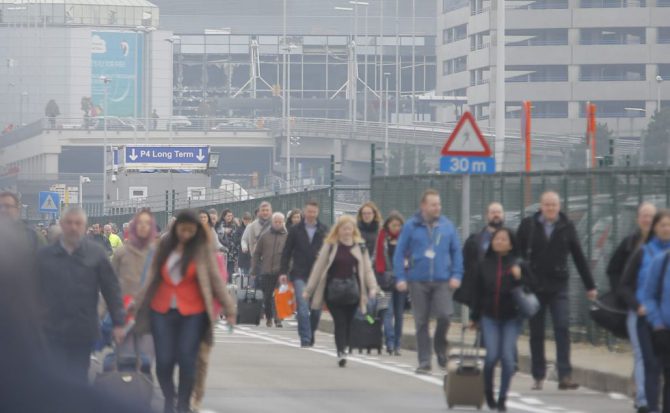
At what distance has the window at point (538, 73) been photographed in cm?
11788

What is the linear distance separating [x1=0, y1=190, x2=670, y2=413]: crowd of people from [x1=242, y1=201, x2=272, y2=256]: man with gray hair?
23.3ft

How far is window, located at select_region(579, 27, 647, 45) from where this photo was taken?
11438 cm

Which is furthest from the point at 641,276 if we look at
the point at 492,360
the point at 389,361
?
the point at 389,361

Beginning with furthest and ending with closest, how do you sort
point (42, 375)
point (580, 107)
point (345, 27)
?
point (345, 27) → point (580, 107) → point (42, 375)

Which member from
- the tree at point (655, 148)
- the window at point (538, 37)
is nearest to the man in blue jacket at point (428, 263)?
the tree at point (655, 148)

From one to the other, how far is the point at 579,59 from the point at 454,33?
1996 cm

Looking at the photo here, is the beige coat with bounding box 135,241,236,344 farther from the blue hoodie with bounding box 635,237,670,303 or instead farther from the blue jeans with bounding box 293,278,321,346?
the blue jeans with bounding box 293,278,321,346

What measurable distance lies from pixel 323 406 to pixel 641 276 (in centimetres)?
263

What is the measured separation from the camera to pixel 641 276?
1275 centimetres

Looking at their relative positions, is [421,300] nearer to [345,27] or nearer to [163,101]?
[163,101]

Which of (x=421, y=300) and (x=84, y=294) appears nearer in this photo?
(x=84, y=294)

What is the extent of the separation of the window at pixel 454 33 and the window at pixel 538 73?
12.2 metres

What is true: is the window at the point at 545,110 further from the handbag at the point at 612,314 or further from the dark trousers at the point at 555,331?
the handbag at the point at 612,314

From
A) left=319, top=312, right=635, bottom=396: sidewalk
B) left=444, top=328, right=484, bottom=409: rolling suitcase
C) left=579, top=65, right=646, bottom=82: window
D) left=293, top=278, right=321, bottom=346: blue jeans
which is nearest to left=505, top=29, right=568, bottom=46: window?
left=579, top=65, right=646, bottom=82: window
